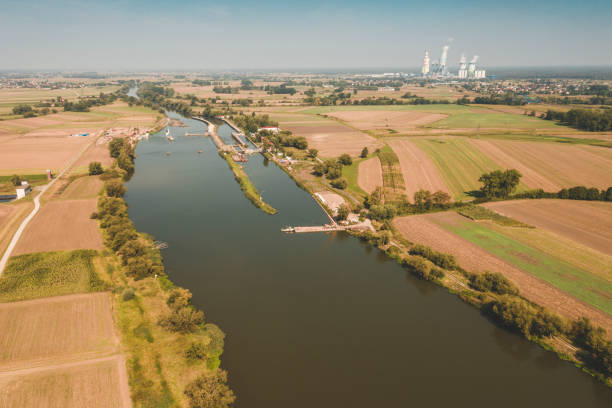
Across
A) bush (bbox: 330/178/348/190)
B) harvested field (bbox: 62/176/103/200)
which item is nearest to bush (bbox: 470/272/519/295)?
bush (bbox: 330/178/348/190)

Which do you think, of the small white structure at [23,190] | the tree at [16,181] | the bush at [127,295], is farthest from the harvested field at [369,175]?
the tree at [16,181]

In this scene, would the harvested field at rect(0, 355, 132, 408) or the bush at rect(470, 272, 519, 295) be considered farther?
the bush at rect(470, 272, 519, 295)

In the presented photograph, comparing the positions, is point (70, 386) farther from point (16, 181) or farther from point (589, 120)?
point (589, 120)

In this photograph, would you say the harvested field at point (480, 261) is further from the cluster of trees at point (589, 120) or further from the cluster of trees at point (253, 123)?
the cluster of trees at point (589, 120)

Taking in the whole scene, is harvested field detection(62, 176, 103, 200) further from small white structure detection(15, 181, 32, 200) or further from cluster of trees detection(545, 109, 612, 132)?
cluster of trees detection(545, 109, 612, 132)

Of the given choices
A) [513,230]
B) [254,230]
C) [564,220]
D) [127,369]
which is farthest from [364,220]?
[127,369]

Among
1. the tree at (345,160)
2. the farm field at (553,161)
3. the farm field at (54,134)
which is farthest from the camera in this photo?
the tree at (345,160)
